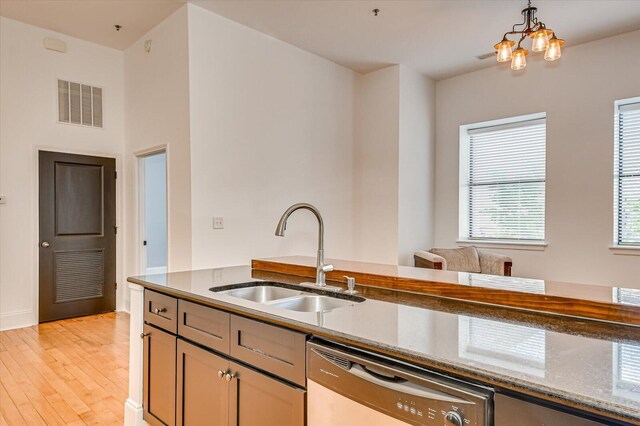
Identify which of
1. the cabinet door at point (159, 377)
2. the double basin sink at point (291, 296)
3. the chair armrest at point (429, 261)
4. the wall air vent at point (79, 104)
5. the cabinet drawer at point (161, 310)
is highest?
the wall air vent at point (79, 104)

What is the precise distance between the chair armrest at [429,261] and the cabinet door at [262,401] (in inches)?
134

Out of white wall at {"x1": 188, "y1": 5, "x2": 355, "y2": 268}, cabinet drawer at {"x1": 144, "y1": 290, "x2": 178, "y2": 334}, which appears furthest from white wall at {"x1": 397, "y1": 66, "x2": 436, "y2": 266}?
cabinet drawer at {"x1": 144, "y1": 290, "x2": 178, "y2": 334}

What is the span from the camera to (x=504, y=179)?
5.43 meters

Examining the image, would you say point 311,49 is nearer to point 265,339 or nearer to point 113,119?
point 113,119

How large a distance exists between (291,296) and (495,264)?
371 cm

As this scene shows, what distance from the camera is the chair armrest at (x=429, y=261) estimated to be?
182 inches

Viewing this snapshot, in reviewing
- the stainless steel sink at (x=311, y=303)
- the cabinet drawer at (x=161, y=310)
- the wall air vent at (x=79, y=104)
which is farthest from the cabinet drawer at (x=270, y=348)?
the wall air vent at (x=79, y=104)

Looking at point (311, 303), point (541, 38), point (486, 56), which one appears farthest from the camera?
point (486, 56)

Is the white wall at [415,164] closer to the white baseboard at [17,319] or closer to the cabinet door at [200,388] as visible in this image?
the cabinet door at [200,388]

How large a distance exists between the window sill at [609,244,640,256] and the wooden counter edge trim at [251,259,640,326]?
3.88m

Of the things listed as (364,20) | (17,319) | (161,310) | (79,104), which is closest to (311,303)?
(161,310)

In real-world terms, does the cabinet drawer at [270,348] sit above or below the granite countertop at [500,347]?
below

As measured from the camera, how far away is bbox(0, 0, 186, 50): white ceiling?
3991mm

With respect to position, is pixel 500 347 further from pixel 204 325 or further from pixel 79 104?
pixel 79 104
